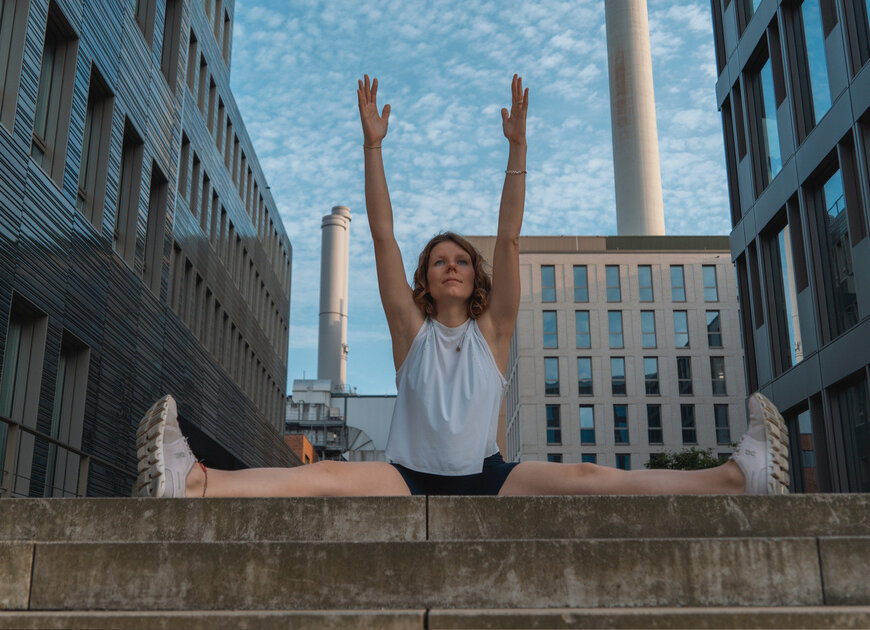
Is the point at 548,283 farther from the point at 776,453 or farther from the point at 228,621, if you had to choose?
the point at 228,621

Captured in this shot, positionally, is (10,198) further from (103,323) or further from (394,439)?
(394,439)

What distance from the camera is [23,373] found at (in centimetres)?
1378

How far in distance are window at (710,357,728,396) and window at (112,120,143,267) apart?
4456cm

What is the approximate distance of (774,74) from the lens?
2092 centimetres

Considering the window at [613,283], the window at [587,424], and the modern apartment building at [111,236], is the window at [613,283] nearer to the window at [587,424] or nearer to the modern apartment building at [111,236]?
the window at [587,424]

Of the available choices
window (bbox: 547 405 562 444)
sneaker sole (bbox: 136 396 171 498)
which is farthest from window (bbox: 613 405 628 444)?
sneaker sole (bbox: 136 396 171 498)

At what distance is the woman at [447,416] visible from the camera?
426 cm

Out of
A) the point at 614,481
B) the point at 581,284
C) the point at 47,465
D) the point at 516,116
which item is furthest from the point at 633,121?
the point at 614,481

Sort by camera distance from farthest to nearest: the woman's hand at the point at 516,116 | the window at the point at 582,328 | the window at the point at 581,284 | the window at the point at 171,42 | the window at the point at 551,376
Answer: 1. the window at the point at 581,284
2. the window at the point at 582,328
3. the window at the point at 551,376
4. the window at the point at 171,42
5. the woman's hand at the point at 516,116

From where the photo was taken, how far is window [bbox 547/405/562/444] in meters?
57.0

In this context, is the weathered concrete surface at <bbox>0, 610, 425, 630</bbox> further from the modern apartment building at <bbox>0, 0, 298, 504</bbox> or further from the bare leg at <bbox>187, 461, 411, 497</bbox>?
the modern apartment building at <bbox>0, 0, 298, 504</bbox>

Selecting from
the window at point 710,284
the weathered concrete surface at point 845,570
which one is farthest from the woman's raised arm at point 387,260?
the window at point 710,284

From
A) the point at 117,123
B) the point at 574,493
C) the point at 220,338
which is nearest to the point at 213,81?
the point at 220,338

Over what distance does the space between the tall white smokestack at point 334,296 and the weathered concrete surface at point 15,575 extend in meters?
69.8
